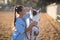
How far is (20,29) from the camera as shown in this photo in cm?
170

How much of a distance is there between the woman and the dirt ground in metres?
0.06

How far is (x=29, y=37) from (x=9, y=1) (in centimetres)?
40

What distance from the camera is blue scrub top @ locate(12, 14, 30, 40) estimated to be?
1.68 meters

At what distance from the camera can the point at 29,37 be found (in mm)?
1729

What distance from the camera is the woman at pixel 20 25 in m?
1.68

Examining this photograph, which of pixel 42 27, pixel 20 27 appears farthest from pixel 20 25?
pixel 42 27

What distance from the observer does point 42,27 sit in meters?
1.76

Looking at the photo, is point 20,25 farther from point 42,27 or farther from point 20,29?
point 42,27

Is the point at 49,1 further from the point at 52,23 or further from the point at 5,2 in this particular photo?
the point at 5,2

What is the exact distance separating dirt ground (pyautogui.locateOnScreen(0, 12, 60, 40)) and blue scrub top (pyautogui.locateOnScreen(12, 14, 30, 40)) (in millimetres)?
56

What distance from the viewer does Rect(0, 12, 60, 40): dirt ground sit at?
174 cm

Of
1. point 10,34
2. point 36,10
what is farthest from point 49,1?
point 10,34

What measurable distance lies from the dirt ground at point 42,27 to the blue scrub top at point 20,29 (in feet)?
0.19

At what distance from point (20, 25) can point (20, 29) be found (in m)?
0.05
